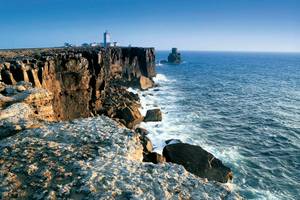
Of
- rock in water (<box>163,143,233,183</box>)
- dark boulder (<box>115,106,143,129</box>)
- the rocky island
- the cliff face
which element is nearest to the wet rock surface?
the rocky island

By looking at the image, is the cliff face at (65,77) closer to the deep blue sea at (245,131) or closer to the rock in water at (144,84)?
the deep blue sea at (245,131)

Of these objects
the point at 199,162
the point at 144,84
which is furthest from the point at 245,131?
the point at 144,84

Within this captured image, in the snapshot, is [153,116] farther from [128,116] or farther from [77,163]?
[77,163]

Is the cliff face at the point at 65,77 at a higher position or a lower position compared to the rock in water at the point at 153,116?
higher

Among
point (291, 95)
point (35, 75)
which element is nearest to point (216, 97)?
point (291, 95)

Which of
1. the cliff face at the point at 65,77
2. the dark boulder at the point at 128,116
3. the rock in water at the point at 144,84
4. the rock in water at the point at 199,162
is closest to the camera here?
the rock in water at the point at 199,162

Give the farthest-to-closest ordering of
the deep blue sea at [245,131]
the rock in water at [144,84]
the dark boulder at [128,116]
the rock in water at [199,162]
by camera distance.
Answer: the rock in water at [144,84] < the dark boulder at [128,116] < the deep blue sea at [245,131] < the rock in water at [199,162]

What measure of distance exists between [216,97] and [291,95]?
19906 mm

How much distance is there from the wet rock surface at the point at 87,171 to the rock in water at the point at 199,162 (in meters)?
17.1

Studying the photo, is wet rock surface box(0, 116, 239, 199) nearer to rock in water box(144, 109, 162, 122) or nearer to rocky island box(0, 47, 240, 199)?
rocky island box(0, 47, 240, 199)

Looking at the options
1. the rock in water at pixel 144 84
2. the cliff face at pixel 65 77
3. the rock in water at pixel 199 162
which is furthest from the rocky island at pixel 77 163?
the rock in water at pixel 144 84

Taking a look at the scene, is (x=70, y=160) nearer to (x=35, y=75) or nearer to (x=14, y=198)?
(x=14, y=198)

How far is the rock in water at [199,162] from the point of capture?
2876 centimetres

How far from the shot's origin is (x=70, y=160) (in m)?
11.2
